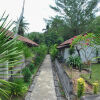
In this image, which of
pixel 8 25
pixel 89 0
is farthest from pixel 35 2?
pixel 89 0

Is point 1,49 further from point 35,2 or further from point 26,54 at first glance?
point 35,2

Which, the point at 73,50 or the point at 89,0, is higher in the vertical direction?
the point at 89,0

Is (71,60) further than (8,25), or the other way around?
(71,60)

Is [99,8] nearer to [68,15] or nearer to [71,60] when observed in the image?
[68,15]

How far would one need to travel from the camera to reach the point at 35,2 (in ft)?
14.9

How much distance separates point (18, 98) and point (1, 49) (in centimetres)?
286

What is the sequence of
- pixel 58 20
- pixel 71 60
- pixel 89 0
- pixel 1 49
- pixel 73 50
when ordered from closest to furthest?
pixel 1 49
pixel 71 60
pixel 73 50
pixel 89 0
pixel 58 20

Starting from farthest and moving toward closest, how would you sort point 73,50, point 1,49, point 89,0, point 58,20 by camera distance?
point 58,20 < point 89,0 < point 73,50 < point 1,49

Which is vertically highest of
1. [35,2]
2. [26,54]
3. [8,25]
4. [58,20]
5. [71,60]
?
[58,20]

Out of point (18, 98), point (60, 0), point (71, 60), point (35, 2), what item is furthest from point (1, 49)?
point (60, 0)

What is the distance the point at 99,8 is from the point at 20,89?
1743 cm

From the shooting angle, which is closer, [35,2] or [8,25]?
[8,25]

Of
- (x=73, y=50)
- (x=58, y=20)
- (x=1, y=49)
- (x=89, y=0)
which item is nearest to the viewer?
(x=1, y=49)

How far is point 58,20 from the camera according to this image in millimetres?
15945
